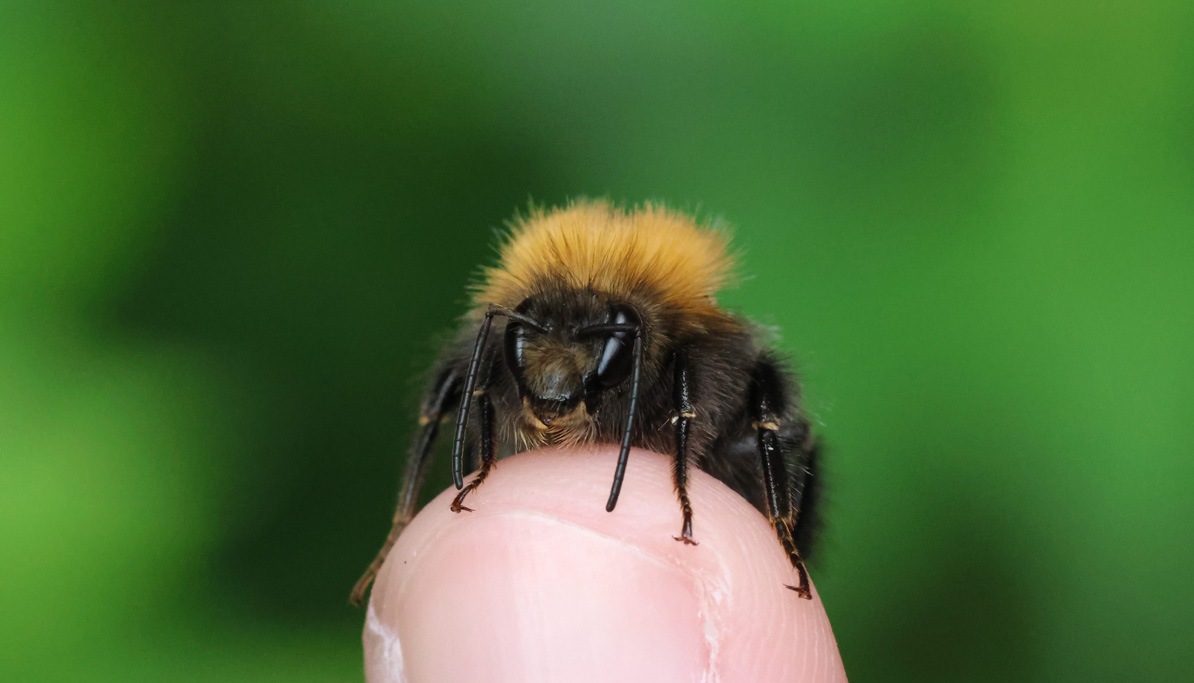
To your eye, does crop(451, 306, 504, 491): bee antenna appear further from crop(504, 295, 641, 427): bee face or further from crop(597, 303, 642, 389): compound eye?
crop(597, 303, 642, 389): compound eye

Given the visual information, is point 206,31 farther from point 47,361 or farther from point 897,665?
point 897,665

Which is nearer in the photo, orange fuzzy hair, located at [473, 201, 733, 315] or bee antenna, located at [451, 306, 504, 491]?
bee antenna, located at [451, 306, 504, 491]

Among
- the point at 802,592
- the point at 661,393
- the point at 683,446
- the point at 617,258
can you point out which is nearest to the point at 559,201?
the point at 617,258

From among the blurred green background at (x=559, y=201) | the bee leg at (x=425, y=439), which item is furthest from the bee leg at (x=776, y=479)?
the bee leg at (x=425, y=439)

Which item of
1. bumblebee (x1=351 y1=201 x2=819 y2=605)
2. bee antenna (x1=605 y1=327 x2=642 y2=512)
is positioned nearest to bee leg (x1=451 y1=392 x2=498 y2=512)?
bumblebee (x1=351 y1=201 x2=819 y2=605)

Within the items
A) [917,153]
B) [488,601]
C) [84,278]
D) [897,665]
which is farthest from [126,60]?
[897,665]

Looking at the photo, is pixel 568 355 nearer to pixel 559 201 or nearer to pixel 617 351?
pixel 617 351
